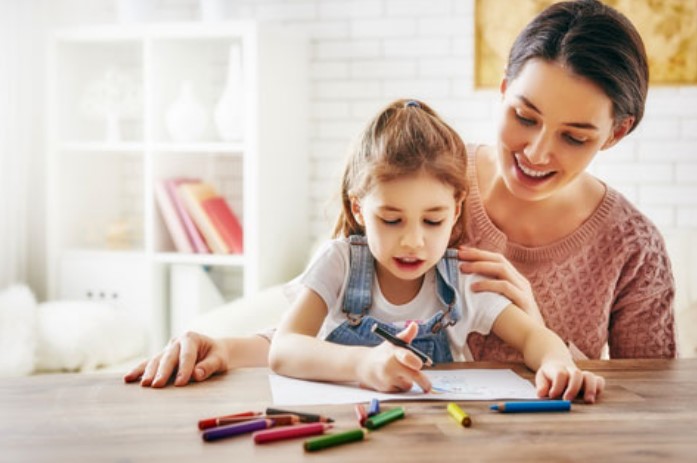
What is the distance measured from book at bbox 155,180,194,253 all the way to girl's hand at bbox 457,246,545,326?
2272 millimetres

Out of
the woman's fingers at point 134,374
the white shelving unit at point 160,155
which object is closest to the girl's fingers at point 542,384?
the woman's fingers at point 134,374

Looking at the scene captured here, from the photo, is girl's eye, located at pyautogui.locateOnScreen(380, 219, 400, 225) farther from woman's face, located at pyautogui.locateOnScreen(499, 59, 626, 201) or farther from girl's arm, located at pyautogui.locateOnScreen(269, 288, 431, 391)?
woman's face, located at pyautogui.locateOnScreen(499, 59, 626, 201)

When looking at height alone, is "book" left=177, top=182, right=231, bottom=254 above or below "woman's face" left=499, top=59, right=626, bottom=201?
below

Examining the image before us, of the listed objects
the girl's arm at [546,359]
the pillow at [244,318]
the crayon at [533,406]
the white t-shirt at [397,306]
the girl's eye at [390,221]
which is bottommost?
the pillow at [244,318]

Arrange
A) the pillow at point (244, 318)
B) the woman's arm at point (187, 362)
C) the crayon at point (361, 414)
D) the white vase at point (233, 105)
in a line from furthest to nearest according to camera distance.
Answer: the white vase at point (233, 105)
the pillow at point (244, 318)
the woman's arm at point (187, 362)
the crayon at point (361, 414)

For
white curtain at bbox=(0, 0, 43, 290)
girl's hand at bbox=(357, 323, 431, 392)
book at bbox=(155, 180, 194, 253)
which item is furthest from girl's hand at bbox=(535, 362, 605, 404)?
white curtain at bbox=(0, 0, 43, 290)

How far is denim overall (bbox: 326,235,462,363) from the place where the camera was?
152 cm

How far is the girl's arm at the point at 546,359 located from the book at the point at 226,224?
88.5 inches

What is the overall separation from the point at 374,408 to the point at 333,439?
0.13 metres

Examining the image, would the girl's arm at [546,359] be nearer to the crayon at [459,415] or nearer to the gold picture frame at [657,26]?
the crayon at [459,415]

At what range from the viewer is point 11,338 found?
3076 millimetres

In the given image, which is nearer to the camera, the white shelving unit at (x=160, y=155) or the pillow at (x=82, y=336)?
the pillow at (x=82, y=336)

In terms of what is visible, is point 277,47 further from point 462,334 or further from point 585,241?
point 462,334

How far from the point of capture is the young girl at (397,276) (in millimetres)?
1404
